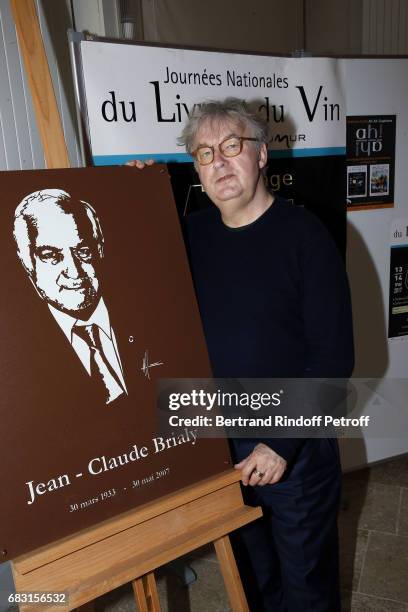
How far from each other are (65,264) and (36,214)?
4.6 inches

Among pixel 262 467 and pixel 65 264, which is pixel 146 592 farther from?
pixel 65 264

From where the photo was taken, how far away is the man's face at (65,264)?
102 cm

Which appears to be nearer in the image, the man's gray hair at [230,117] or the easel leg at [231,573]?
the easel leg at [231,573]

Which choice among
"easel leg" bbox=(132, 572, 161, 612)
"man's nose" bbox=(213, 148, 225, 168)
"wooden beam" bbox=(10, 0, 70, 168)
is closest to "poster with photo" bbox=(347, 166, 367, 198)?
"man's nose" bbox=(213, 148, 225, 168)

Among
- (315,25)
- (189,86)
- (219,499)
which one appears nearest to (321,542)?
(219,499)

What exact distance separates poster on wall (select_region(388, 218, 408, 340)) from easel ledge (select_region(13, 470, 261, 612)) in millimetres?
1477

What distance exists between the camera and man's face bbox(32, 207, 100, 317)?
3.34 ft

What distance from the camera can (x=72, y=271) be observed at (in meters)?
1.06

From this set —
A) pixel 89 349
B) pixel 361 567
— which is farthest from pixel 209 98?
pixel 361 567

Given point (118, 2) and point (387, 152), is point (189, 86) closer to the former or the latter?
point (118, 2)

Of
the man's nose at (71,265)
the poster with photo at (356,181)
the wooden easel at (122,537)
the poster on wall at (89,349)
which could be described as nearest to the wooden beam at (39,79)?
the wooden easel at (122,537)

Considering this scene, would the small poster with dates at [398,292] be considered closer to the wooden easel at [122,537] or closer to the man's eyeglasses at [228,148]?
the man's eyeglasses at [228,148]

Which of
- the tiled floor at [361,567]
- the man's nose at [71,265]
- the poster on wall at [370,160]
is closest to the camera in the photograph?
the man's nose at [71,265]

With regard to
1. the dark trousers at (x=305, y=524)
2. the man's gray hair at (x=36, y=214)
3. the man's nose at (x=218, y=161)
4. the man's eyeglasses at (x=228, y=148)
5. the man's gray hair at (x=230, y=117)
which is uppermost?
the man's gray hair at (x=230, y=117)
